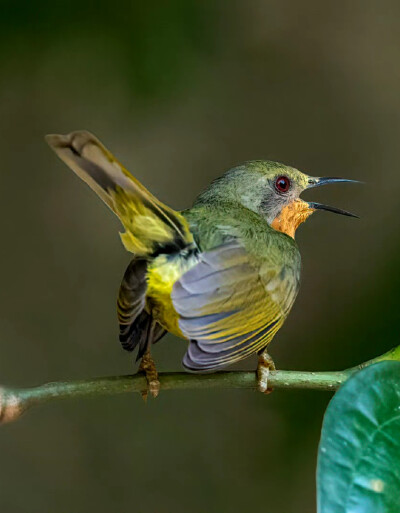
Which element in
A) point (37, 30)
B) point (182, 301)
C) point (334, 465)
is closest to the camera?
point (334, 465)

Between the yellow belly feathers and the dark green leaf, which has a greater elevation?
the yellow belly feathers

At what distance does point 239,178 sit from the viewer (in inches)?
76.3

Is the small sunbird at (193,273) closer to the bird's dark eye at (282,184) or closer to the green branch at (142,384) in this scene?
the green branch at (142,384)

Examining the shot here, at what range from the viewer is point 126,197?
1.44 meters

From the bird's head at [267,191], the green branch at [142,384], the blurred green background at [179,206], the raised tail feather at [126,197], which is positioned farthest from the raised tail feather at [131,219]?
the blurred green background at [179,206]

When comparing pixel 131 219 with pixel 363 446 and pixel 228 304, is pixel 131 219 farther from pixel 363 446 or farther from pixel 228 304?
pixel 363 446

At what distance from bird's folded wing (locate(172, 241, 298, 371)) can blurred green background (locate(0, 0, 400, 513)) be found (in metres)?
A: 1.31

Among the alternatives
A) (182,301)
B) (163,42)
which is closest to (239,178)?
(182,301)

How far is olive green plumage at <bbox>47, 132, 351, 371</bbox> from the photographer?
1.39 m

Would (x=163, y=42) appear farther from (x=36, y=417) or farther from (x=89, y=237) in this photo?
(x=36, y=417)

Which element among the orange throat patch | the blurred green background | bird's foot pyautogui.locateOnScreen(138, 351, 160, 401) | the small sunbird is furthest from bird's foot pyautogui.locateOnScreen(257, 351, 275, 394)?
the blurred green background

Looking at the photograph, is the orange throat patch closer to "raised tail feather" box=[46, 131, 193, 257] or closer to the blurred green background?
"raised tail feather" box=[46, 131, 193, 257]

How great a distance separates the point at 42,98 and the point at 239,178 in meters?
1.48

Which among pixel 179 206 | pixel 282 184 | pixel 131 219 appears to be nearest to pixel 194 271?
pixel 131 219
